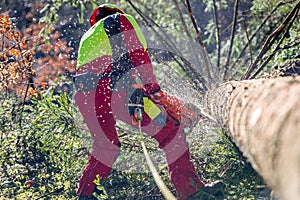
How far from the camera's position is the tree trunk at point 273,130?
143 cm

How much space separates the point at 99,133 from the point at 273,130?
2282mm

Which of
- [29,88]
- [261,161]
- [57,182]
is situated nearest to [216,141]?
[57,182]

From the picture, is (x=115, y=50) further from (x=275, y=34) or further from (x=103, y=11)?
(x=275, y=34)

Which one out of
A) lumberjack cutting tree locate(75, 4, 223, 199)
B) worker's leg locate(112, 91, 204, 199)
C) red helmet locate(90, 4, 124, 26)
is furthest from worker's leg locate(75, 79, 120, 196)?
red helmet locate(90, 4, 124, 26)

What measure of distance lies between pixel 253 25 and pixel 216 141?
346 centimetres

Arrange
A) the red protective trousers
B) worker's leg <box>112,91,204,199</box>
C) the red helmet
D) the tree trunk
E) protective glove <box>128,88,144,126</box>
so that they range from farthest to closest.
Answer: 1. the red helmet
2. protective glove <box>128,88,144,126</box>
3. the red protective trousers
4. worker's leg <box>112,91,204,199</box>
5. the tree trunk

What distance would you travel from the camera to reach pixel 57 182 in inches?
167

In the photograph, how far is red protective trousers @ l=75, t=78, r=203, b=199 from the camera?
11.9 ft

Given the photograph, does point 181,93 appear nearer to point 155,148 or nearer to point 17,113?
point 155,148

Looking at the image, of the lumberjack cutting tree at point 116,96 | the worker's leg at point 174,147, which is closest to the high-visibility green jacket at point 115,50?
the lumberjack cutting tree at point 116,96

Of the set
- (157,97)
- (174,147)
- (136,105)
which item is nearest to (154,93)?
(157,97)

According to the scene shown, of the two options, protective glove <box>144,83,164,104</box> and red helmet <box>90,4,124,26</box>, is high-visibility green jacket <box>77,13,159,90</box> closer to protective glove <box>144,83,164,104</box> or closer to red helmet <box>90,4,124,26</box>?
protective glove <box>144,83,164,104</box>

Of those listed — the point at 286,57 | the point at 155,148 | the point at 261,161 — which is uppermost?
the point at 261,161

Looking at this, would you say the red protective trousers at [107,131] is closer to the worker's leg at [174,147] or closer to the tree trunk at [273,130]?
the worker's leg at [174,147]
